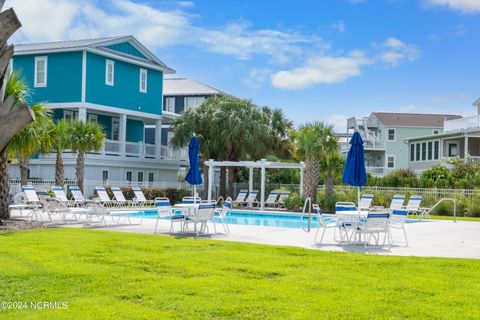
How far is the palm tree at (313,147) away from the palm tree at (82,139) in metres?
10.3

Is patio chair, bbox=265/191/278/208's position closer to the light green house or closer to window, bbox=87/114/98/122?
window, bbox=87/114/98/122

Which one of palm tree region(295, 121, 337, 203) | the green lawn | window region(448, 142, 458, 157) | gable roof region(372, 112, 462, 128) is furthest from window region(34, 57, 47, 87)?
gable roof region(372, 112, 462, 128)

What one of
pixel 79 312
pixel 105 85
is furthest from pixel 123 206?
pixel 79 312

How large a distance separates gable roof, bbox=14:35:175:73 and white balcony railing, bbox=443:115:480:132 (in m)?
21.1

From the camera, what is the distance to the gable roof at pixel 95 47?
111ft

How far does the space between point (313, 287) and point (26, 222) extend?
11.7 meters

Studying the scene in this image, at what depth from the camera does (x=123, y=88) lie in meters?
36.7

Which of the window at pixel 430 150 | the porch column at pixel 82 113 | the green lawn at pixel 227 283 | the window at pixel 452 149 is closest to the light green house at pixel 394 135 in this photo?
the window at pixel 430 150

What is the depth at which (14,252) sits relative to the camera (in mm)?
10516

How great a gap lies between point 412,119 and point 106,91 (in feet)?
118

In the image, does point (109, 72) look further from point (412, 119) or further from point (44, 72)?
point (412, 119)

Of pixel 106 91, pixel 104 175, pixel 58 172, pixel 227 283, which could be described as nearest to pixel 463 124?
pixel 106 91

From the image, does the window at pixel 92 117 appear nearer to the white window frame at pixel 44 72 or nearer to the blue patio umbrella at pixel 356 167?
the white window frame at pixel 44 72

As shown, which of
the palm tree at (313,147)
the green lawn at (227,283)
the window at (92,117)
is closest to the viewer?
the green lawn at (227,283)
